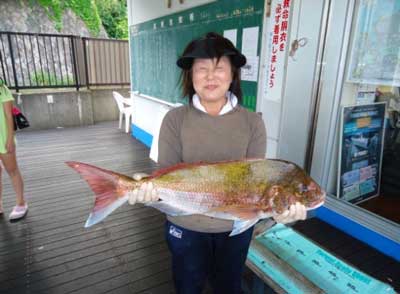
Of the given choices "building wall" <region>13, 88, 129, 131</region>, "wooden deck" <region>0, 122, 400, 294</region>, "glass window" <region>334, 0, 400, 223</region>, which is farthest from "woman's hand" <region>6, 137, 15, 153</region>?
"building wall" <region>13, 88, 129, 131</region>

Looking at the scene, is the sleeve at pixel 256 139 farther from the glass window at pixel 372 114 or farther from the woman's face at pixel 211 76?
the glass window at pixel 372 114

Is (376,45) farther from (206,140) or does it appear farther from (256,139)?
(206,140)

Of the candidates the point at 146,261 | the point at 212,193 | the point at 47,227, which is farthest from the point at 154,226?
the point at 212,193

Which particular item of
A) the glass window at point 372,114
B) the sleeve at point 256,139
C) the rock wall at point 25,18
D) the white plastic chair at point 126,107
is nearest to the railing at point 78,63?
Answer: the white plastic chair at point 126,107

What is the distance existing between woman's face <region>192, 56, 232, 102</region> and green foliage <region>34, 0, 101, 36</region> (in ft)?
48.5

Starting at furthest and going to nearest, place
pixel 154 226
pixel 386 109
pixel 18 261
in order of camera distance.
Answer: pixel 154 226 < pixel 386 109 < pixel 18 261

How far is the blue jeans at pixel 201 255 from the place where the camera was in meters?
1.42

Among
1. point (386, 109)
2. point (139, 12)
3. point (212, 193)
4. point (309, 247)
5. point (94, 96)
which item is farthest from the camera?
point (94, 96)

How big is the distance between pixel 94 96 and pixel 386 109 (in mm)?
7847

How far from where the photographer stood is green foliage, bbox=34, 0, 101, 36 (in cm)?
1301

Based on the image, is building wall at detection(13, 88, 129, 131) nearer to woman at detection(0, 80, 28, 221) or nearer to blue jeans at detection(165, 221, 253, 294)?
woman at detection(0, 80, 28, 221)

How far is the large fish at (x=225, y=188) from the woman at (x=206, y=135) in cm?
10

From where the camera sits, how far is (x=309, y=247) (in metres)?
1.96

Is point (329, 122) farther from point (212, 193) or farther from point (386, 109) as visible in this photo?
point (212, 193)
